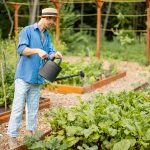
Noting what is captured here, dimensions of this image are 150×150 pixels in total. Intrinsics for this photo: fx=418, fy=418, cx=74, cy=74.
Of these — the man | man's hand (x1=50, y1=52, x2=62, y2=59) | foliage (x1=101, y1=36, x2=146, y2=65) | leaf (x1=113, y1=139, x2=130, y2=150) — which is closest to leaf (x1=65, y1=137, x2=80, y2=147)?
leaf (x1=113, y1=139, x2=130, y2=150)

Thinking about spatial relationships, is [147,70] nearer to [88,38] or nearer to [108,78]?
[108,78]

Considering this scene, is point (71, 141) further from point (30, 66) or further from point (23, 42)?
point (23, 42)

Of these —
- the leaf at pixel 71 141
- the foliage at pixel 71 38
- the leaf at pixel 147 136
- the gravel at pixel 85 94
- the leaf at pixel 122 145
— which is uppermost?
the foliage at pixel 71 38

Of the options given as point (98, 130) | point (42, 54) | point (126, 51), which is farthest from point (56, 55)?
point (126, 51)

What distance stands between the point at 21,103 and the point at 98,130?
107 cm

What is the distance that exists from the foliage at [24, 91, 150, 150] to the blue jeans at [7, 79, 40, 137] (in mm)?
280

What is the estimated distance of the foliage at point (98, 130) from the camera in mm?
4160

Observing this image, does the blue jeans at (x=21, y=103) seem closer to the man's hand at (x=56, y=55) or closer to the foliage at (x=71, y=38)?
the man's hand at (x=56, y=55)

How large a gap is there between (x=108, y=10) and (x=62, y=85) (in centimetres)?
1155

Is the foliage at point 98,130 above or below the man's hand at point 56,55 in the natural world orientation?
below

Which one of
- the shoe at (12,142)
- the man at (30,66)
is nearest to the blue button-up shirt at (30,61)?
the man at (30,66)

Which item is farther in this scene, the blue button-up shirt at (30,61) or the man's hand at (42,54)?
the blue button-up shirt at (30,61)

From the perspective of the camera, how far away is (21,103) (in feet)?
16.0

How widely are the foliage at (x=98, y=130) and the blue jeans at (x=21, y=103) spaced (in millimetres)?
280
